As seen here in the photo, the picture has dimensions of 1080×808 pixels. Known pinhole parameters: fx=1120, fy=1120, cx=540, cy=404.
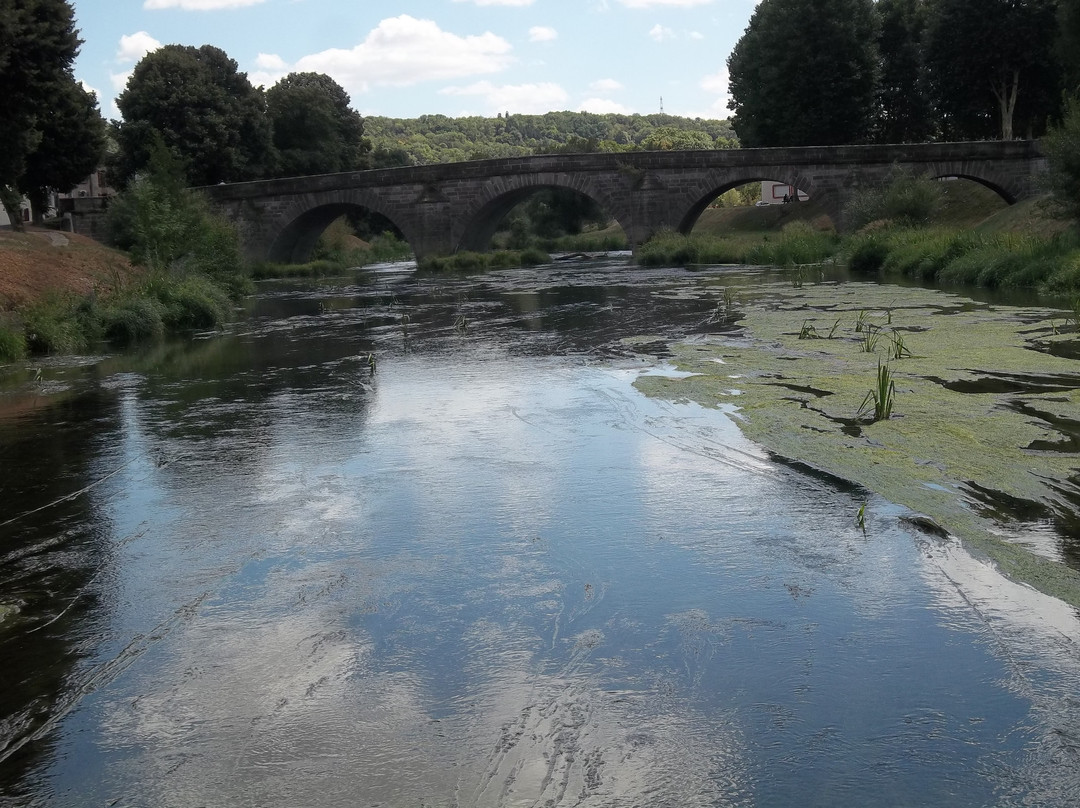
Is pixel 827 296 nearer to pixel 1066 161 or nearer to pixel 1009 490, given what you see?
pixel 1066 161

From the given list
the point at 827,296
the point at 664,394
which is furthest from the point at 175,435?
the point at 827,296

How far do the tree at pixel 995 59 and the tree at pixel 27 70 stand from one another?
113 feet

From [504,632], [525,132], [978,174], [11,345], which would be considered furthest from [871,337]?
[525,132]

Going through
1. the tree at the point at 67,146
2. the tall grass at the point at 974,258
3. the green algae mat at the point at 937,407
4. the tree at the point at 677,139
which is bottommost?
the green algae mat at the point at 937,407

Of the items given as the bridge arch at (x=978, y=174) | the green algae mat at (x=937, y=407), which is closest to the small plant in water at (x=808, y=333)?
the green algae mat at (x=937, y=407)

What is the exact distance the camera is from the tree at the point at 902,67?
175 feet

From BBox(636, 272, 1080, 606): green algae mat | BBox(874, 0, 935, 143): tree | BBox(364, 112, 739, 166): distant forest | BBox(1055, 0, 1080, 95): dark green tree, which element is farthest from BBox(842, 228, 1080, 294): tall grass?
BBox(364, 112, 739, 166): distant forest

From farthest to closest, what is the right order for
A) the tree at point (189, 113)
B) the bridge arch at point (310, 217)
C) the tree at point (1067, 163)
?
the tree at point (189, 113)
the bridge arch at point (310, 217)
the tree at point (1067, 163)

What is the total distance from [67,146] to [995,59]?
119 feet

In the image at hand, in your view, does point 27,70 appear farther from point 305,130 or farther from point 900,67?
point 900,67

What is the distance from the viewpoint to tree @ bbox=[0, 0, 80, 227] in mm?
31828

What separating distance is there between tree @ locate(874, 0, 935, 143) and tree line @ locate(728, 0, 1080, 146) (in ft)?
0.21

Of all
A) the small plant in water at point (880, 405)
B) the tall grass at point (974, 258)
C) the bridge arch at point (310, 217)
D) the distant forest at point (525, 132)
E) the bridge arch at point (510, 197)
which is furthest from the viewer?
the distant forest at point (525, 132)

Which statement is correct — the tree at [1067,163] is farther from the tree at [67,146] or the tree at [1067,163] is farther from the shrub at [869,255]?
the tree at [67,146]
